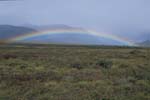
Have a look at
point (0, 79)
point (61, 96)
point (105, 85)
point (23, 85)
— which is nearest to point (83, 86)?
point (105, 85)

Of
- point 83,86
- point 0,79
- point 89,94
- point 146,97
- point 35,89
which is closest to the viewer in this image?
point 146,97

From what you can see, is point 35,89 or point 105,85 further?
point 105,85

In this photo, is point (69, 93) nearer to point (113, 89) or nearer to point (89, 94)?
point (89, 94)

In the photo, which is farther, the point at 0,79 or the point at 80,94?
the point at 0,79

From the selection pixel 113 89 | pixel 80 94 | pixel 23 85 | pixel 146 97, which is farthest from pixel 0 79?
pixel 146 97

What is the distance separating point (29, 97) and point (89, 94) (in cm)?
316

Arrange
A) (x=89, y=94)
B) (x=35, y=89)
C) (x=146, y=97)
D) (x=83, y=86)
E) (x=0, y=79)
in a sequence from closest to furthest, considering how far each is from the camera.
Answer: (x=146, y=97) → (x=89, y=94) → (x=35, y=89) → (x=83, y=86) → (x=0, y=79)

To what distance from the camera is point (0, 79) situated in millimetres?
16594

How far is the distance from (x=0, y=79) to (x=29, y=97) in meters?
5.82

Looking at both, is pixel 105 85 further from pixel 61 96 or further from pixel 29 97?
pixel 29 97

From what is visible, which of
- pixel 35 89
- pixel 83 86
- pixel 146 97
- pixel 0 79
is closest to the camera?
pixel 146 97

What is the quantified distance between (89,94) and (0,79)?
24.9ft

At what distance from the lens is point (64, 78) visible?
17.1 metres

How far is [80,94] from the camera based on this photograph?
1228 cm
